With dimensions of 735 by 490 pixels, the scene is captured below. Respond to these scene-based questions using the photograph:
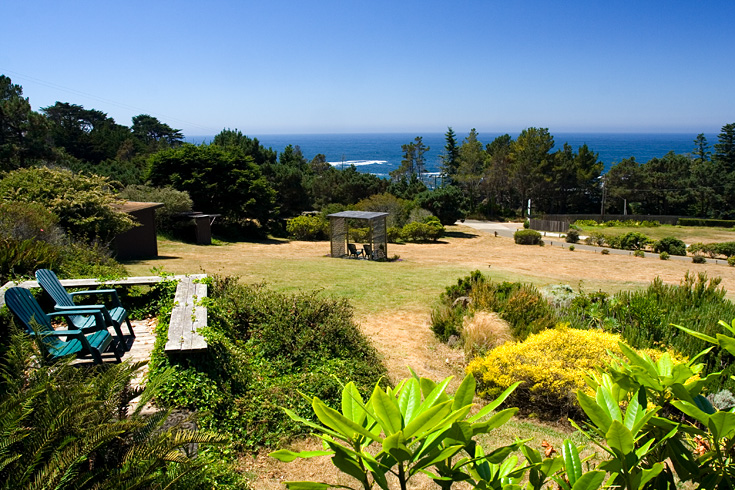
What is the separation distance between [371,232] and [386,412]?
77.5ft

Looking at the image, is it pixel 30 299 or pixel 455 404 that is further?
pixel 30 299

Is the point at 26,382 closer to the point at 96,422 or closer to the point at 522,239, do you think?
the point at 96,422

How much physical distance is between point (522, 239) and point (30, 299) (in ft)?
112

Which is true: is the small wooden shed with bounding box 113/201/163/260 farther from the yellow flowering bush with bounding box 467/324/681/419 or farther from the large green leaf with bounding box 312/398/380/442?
the large green leaf with bounding box 312/398/380/442


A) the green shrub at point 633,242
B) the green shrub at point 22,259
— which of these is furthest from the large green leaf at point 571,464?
the green shrub at point 633,242

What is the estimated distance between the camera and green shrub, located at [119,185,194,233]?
27047 mm

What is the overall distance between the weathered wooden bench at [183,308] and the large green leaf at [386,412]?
12.4ft

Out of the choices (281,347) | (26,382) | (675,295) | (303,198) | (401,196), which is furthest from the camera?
(401,196)

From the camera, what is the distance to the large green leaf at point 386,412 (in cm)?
124

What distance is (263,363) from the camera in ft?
19.1

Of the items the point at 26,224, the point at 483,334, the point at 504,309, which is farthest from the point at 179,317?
the point at 26,224

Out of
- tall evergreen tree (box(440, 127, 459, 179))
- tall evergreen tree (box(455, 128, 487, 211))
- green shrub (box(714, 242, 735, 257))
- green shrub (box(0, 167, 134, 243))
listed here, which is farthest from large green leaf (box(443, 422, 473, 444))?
tall evergreen tree (box(440, 127, 459, 179))

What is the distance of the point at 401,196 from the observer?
50281 millimetres

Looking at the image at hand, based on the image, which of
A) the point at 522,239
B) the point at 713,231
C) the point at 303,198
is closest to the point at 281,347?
the point at 522,239
